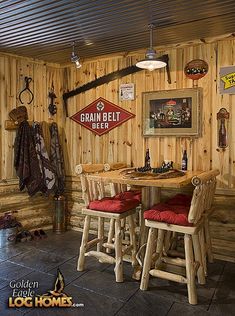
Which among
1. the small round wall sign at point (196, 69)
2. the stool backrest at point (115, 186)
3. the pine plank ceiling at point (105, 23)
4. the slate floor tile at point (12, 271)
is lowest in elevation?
the slate floor tile at point (12, 271)

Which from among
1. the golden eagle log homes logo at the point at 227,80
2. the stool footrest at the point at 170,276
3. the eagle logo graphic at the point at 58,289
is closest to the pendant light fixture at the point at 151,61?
the golden eagle log homes logo at the point at 227,80

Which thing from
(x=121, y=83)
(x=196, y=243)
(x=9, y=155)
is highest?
(x=121, y=83)

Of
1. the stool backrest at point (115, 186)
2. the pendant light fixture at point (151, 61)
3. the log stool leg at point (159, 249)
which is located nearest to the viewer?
the pendant light fixture at point (151, 61)

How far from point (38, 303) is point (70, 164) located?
7.83 ft

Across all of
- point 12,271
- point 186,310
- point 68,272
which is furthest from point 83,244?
point 186,310

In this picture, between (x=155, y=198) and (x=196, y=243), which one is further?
(x=155, y=198)

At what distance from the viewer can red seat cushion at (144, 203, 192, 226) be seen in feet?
7.93

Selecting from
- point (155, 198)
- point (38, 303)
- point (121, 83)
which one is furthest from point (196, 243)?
point (121, 83)

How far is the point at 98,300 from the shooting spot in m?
2.43

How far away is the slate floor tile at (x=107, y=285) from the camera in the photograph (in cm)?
254

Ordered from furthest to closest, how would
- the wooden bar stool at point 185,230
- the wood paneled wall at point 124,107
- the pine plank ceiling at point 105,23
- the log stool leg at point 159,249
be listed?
1. the wood paneled wall at point 124,107
2. the log stool leg at point 159,249
3. the pine plank ceiling at point 105,23
4. the wooden bar stool at point 185,230

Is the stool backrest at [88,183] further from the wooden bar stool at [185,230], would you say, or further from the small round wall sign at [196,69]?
the small round wall sign at [196,69]

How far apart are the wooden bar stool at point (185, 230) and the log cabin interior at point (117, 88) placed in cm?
29

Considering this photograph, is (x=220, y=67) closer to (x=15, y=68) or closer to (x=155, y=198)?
(x=155, y=198)
